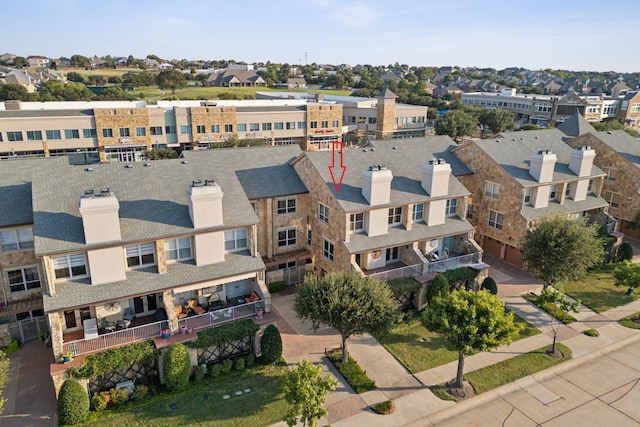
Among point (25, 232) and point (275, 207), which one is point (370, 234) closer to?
point (275, 207)

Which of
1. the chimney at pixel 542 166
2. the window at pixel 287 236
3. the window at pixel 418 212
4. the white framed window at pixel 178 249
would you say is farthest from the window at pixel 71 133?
the chimney at pixel 542 166

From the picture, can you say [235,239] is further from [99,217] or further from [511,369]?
[511,369]

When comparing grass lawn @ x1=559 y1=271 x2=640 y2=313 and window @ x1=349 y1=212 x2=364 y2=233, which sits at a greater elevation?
window @ x1=349 y1=212 x2=364 y2=233

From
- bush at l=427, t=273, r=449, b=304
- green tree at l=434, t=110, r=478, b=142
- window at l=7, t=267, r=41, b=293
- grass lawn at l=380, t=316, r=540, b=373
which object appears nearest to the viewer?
window at l=7, t=267, r=41, b=293

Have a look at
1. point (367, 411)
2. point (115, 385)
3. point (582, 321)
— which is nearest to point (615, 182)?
point (582, 321)

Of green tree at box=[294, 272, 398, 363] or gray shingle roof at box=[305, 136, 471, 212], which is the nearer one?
green tree at box=[294, 272, 398, 363]

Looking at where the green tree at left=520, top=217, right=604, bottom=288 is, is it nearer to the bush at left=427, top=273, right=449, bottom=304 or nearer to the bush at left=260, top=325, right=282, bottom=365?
the bush at left=427, top=273, right=449, bottom=304

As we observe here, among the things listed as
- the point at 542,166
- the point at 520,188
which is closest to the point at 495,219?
the point at 520,188

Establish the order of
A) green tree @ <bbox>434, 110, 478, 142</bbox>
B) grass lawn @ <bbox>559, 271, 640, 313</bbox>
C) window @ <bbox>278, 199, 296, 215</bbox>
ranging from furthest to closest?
1. green tree @ <bbox>434, 110, 478, 142</bbox>
2. grass lawn @ <bbox>559, 271, 640, 313</bbox>
3. window @ <bbox>278, 199, 296, 215</bbox>

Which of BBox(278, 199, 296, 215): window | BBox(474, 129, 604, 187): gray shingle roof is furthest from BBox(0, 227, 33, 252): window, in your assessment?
BBox(474, 129, 604, 187): gray shingle roof
